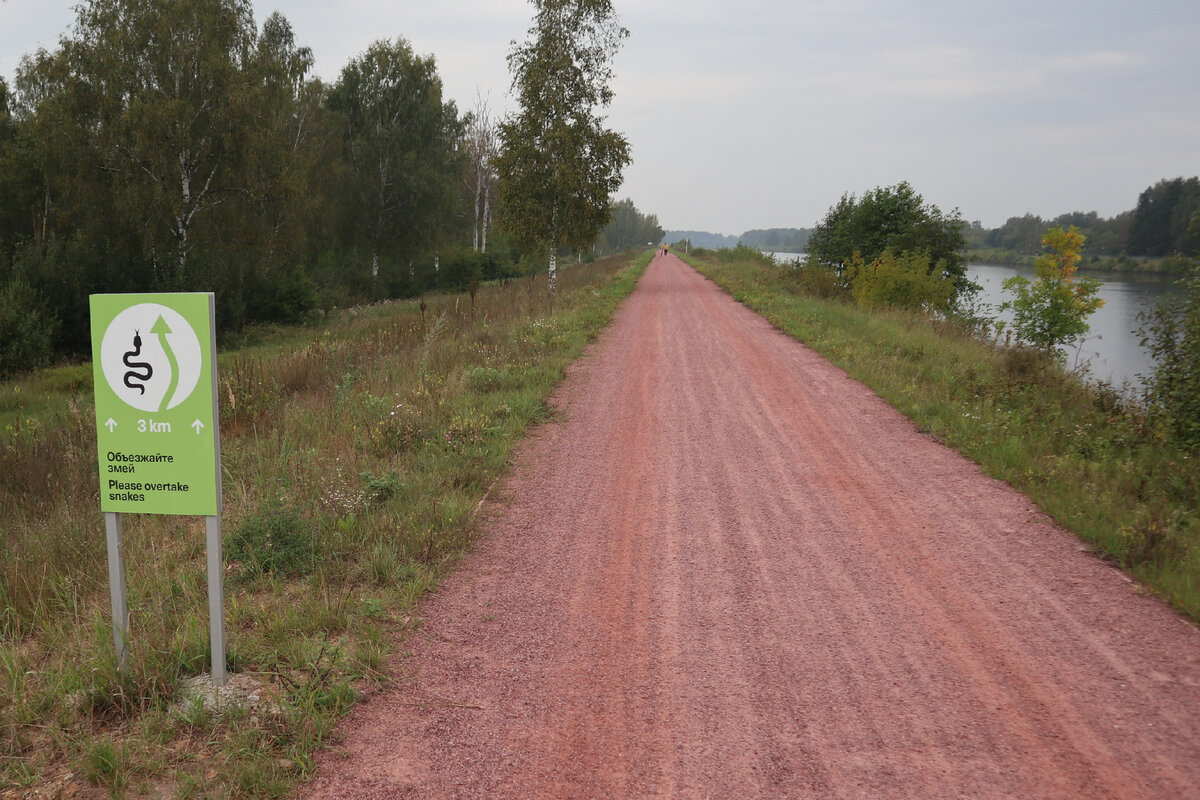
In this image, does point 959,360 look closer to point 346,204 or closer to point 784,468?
point 784,468

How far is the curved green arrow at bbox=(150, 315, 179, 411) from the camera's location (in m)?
2.91

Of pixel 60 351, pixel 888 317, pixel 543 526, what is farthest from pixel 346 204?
pixel 543 526

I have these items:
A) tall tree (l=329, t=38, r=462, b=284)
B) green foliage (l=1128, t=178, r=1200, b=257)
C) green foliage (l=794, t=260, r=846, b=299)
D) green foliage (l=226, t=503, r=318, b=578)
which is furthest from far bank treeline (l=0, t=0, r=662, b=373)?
green foliage (l=1128, t=178, r=1200, b=257)

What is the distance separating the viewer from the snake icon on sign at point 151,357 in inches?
114

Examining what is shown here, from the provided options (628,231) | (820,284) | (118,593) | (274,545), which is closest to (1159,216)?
(820,284)

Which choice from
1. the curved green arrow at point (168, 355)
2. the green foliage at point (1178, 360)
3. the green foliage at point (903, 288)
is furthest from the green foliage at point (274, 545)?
the green foliage at point (903, 288)

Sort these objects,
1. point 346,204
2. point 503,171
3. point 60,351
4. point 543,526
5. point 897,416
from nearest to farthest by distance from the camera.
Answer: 1. point 543,526
2. point 897,416
3. point 60,351
4. point 503,171
5. point 346,204

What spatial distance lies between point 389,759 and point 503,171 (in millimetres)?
27037

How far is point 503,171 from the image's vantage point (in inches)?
1083

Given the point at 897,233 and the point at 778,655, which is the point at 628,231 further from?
the point at 778,655

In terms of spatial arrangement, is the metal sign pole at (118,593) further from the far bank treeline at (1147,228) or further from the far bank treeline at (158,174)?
the far bank treeline at (1147,228)

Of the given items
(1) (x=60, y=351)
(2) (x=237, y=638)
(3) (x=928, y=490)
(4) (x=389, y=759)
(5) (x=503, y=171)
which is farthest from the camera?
(5) (x=503, y=171)

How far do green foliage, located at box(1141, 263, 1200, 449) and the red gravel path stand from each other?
2091 millimetres

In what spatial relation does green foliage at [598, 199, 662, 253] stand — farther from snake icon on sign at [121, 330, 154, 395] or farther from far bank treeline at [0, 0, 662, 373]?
snake icon on sign at [121, 330, 154, 395]
